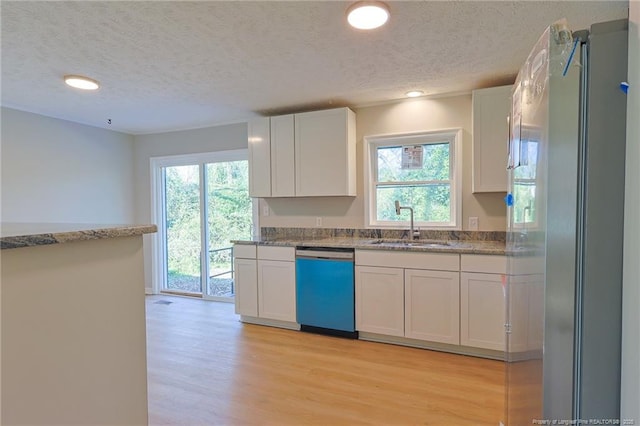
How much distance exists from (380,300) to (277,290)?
1.07 m

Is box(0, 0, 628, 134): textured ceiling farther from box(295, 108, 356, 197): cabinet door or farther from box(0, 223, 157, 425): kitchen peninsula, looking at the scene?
box(0, 223, 157, 425): kitchen peninsula

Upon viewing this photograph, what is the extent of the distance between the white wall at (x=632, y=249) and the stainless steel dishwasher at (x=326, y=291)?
2279 millimetres

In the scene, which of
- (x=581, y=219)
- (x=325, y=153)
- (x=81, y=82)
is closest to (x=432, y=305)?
(x=325, y=153)

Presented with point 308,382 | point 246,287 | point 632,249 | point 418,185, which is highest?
point 418,185

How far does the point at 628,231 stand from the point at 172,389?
258 cm

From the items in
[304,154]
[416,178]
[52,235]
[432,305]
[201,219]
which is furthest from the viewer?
[201,219]

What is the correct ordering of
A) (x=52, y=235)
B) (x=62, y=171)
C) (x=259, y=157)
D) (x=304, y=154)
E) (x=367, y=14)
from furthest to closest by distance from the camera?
(x=62, y=171), (x=259, y=157), (x=304, y=154), (x=367, y=14), (x=52, y=235)

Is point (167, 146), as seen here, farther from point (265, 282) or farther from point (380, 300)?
point (380, 300)

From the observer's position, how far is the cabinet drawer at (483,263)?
257 centimetres

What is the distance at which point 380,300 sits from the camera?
297 cm

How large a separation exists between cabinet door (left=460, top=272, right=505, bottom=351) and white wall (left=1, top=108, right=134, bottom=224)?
4.43m

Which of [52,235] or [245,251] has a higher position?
[52,235]

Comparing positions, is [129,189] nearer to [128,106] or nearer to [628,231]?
[128,106]

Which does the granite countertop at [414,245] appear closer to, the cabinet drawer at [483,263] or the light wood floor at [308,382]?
the cabinet drawer at [483,263]
